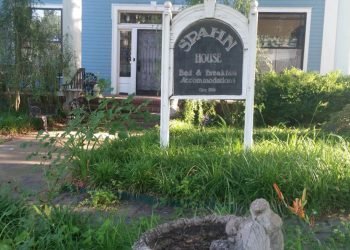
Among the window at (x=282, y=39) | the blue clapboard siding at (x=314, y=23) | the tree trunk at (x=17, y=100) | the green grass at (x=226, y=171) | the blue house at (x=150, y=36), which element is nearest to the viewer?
the green grass at (x=226, y=171)

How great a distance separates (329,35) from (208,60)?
842 centimetres

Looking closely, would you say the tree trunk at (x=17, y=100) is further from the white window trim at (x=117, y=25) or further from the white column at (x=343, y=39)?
the white column at (x=343, y=39)

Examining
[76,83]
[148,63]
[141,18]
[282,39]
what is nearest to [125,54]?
[148,63]

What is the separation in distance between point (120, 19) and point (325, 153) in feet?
35.2

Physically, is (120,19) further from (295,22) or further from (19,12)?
(295,22)

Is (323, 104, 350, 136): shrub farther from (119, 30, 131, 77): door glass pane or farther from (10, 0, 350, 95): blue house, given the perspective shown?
A: (119, 30, 131, 77): door glass pane

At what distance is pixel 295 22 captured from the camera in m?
13.8

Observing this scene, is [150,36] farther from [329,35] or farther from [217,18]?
[217,18]

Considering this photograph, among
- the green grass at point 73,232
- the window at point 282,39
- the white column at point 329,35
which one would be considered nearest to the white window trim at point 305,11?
the window at point 282,39

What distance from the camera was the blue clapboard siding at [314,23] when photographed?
531 inches

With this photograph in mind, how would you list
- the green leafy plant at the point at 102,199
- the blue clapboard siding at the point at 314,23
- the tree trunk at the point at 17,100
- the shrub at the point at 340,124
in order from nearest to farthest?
1. the green leafy plant at the point at 102,199
2. the shrub at the point at 340,124
3. the tree trunk at the point at 17,100
4. the blue clapboard siding at the point at 314,23

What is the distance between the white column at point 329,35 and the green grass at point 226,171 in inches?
312

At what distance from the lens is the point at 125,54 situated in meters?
14.9

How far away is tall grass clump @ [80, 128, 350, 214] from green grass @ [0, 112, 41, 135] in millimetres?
4934
